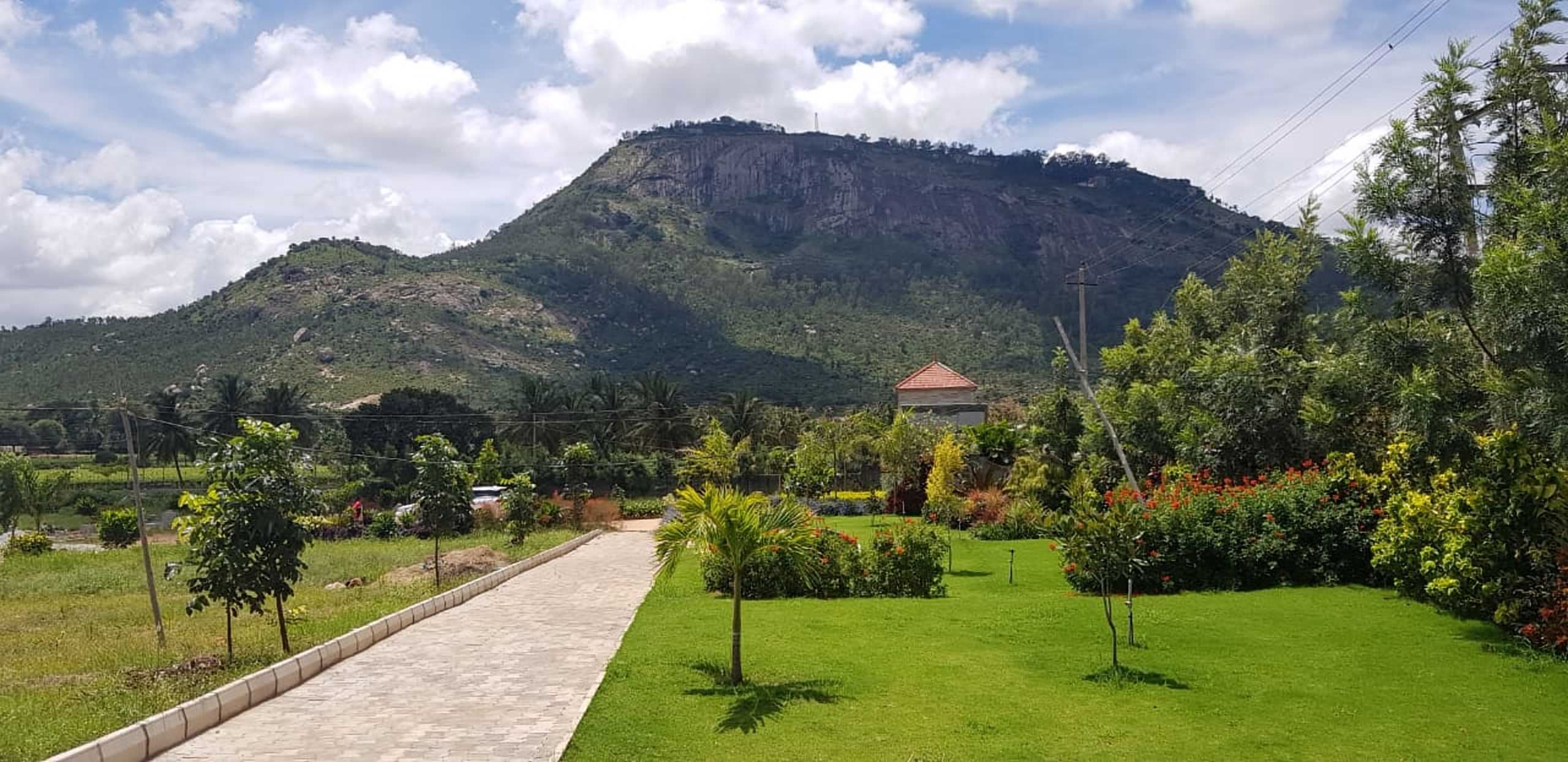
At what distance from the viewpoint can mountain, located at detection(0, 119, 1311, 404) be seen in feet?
236

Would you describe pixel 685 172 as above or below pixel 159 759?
above

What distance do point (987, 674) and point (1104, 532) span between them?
2.33 m

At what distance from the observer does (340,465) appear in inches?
2078

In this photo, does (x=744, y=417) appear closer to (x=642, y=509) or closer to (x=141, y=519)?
(x=642, y=509)

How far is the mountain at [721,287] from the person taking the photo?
236 ft

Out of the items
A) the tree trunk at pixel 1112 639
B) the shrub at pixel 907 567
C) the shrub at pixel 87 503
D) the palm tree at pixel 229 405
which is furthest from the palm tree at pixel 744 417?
the tree trunk at pixel 1112 639

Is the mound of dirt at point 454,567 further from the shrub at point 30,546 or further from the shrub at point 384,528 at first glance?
the shrub at point 30,546

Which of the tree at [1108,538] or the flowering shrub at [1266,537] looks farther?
the flowering shrub at [1266,537]

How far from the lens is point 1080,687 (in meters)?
9.88

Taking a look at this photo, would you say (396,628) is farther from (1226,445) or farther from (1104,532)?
(1226,445)

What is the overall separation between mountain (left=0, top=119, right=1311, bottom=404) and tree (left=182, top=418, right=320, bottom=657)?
53920 mm

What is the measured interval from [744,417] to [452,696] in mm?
46183

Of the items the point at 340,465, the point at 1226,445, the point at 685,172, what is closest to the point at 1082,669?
the point at 1226,445

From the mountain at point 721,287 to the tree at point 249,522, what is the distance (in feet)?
177
